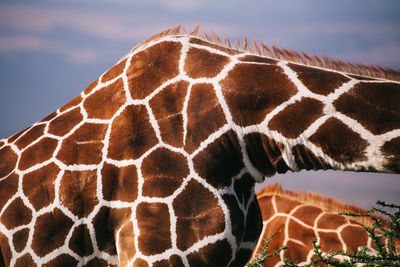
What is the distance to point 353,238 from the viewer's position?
15.3ft

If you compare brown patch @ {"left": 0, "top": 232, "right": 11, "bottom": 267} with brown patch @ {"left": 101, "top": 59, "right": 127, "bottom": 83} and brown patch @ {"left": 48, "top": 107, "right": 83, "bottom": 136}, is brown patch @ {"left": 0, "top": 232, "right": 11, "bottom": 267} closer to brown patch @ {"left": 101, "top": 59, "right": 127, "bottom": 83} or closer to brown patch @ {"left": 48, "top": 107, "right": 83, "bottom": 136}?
brown patch @ {"left": 48, "top": 107, "right": 83, "bottom": 136}

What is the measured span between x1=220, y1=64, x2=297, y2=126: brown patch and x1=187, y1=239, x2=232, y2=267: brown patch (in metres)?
0.67

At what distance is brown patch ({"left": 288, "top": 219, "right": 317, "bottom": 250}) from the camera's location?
15.6 ft

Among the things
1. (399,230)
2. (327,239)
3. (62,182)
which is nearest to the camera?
(62,182)

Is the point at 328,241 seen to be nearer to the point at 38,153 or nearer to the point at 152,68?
the point at 152,68

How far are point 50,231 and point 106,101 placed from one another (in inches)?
32.9

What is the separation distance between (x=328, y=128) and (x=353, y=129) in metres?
0.12

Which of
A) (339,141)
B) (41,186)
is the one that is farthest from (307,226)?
(41,186)

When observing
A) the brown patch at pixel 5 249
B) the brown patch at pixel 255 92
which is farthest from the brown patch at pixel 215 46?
the brown patch at pixel 5 249

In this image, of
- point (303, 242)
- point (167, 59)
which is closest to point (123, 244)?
point (167, 59)

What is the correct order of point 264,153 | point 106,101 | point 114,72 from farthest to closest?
1. point 114,72
2. point 106,101
3. point 264,153

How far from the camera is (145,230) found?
2.23 metres

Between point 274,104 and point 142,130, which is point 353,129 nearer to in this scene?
point 274,104

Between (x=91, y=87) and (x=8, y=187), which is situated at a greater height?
(x=91, y=87)
